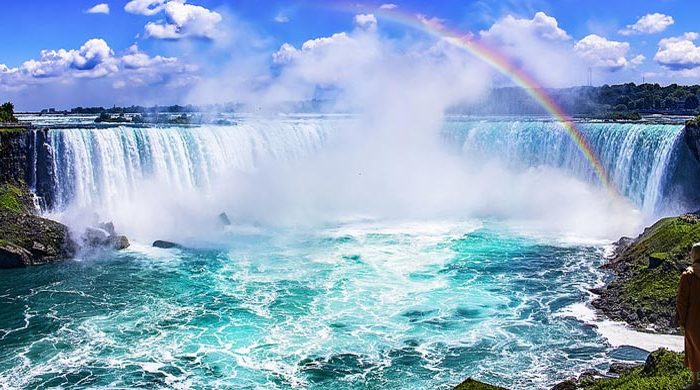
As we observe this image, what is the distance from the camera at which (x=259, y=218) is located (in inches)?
1180

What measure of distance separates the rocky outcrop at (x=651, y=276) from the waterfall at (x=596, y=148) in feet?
23.0

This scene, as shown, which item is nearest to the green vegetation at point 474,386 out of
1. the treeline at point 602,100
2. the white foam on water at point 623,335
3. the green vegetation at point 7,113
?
the white foam on water at point 623,335

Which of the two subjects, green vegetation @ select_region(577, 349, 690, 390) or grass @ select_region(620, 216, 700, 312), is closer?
green vegetation @ select_region(577, 349, 690, 390)

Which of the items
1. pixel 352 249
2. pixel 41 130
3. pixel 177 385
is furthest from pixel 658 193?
pixel 41 130

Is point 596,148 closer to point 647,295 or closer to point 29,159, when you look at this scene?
point 647,295

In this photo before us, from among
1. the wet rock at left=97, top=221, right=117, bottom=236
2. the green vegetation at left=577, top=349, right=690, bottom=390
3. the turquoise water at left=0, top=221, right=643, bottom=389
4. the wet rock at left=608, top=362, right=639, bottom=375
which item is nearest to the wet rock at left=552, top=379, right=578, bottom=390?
the green vegetation at left=577, top=349, right=690, bottom=390

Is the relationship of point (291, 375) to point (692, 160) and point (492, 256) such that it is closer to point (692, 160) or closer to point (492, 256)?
point (492, 256)

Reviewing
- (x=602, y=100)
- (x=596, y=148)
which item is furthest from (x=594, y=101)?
(x=596, y=148)

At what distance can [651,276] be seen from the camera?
16562 millimetres

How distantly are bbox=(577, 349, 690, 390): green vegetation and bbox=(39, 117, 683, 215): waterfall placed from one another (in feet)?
57.0

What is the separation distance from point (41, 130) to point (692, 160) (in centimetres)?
2523

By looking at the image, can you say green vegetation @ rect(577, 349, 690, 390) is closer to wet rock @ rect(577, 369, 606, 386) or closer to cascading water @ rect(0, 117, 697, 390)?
wet rock @ rect(577, 369, 606, 386)

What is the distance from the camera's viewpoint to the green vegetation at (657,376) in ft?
27.6

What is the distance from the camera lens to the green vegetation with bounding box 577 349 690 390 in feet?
27.6
